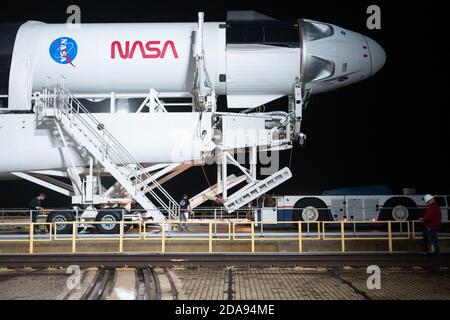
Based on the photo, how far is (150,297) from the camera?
748 cm

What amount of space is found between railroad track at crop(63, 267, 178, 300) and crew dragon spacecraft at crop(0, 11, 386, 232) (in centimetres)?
638

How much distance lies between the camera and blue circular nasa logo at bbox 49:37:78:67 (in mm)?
16688

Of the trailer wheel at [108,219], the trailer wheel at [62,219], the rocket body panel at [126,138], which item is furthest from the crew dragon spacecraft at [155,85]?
the trailer wheel at [108,219]

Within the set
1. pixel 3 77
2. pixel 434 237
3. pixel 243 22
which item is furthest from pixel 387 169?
pixel 3 77

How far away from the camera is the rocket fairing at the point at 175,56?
1650cm

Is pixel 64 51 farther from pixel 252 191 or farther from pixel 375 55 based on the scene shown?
pixel 375 55

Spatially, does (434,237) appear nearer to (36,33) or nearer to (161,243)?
(161,243)

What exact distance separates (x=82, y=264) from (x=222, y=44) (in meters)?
9.56

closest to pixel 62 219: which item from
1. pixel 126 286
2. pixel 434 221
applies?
pixel 126 286

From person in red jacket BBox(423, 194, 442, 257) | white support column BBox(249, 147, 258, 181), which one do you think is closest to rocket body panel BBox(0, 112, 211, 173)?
white support column BBox(249, 147, 258, 181)

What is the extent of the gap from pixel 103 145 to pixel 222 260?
738 centimetres

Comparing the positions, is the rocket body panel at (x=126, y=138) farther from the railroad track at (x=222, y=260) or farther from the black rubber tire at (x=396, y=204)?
the black rubber tire at (x=396, y=204)

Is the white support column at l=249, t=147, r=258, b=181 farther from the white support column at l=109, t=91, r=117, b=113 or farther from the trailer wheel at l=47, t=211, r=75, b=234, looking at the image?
the trailer wheel at l=47, t=211, r=75, b=234

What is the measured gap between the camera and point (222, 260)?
35.5 ft
